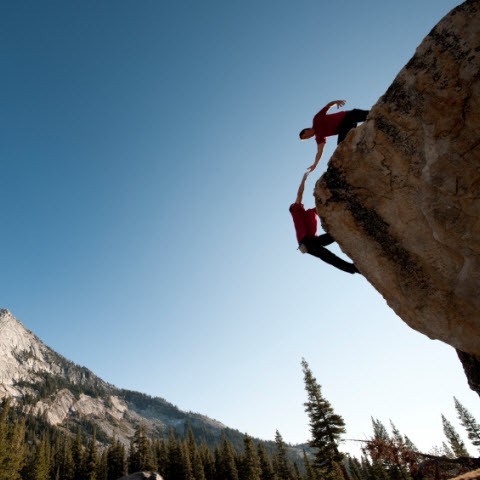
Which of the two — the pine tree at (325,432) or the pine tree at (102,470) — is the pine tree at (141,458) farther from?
the pine tree at (325,432)

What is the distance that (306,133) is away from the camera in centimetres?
707

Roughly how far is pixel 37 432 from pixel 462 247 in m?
215

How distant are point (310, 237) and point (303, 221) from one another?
402 mm

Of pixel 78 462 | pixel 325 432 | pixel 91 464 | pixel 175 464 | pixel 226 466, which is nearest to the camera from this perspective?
pixel 325 432

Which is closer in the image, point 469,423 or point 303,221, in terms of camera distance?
point 303,221

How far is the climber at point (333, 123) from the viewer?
6723mm

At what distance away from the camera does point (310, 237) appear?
7.09 metres

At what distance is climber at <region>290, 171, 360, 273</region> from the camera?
7035mm

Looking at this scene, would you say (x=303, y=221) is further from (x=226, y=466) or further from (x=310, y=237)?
(x=226, y=466)

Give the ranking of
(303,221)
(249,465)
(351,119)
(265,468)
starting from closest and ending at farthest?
1. (351,119)
2. (303,221)
3. (249,465)
4. (265,468)

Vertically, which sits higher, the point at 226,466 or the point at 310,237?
the point at 226,466

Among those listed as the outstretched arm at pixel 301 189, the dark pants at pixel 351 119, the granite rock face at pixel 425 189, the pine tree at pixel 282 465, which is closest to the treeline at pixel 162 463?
the pine tree at pixel 282 465

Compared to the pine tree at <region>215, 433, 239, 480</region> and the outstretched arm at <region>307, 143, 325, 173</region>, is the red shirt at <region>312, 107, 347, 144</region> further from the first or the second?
the pine tree at <region>215, 433, 239, 480</region>

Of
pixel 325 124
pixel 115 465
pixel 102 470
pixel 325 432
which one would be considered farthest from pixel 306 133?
pixel 115 465
